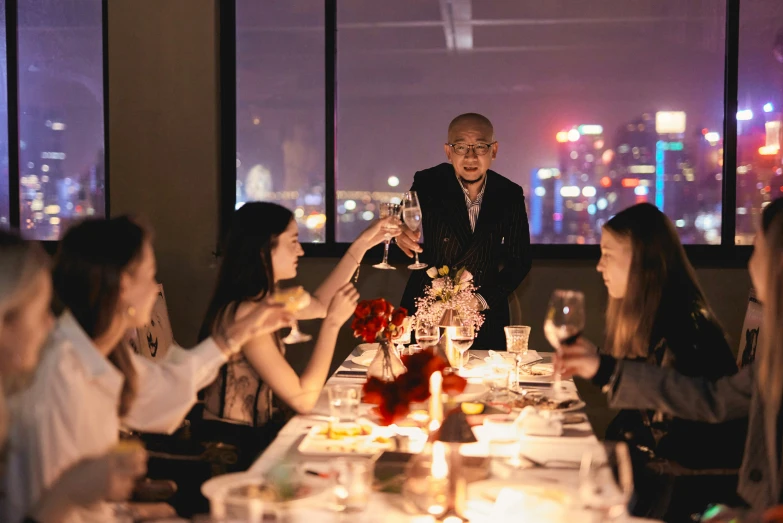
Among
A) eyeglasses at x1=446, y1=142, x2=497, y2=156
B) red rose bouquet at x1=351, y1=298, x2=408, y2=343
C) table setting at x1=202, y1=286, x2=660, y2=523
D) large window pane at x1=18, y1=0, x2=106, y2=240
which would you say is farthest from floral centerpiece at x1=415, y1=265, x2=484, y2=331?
large window pane at x1=18, y1=0, x2=106, y2=240

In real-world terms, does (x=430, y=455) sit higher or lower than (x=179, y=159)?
lower

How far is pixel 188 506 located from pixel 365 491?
3.52 feet

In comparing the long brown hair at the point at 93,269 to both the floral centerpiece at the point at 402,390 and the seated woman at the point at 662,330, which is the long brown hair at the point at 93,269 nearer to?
the floral centerpiece at the point at 402,390

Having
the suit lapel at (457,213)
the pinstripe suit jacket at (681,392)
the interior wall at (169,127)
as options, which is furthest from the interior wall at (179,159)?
the pinstripe suit jacket at (681,392)

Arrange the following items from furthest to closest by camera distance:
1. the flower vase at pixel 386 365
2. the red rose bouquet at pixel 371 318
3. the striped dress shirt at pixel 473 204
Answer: the striped dress shirt at pixel 473 204 < the flower vase at pixel 386 365 < the red rose bouquet at pixel 371 318

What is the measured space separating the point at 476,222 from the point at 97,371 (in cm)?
281

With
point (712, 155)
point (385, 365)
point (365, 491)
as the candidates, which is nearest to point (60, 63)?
point (385, 365)

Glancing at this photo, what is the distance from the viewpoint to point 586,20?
5141mm

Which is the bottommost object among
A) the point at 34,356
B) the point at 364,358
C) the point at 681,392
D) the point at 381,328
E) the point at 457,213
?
the point at 364,358

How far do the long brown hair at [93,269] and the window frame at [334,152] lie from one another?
3.12 metres

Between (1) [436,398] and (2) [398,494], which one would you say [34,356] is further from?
(1) [436,398]

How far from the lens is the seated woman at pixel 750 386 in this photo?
2014 mm

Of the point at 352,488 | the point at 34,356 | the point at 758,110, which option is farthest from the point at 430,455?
the point at 758,110

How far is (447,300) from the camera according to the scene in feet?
11.3
